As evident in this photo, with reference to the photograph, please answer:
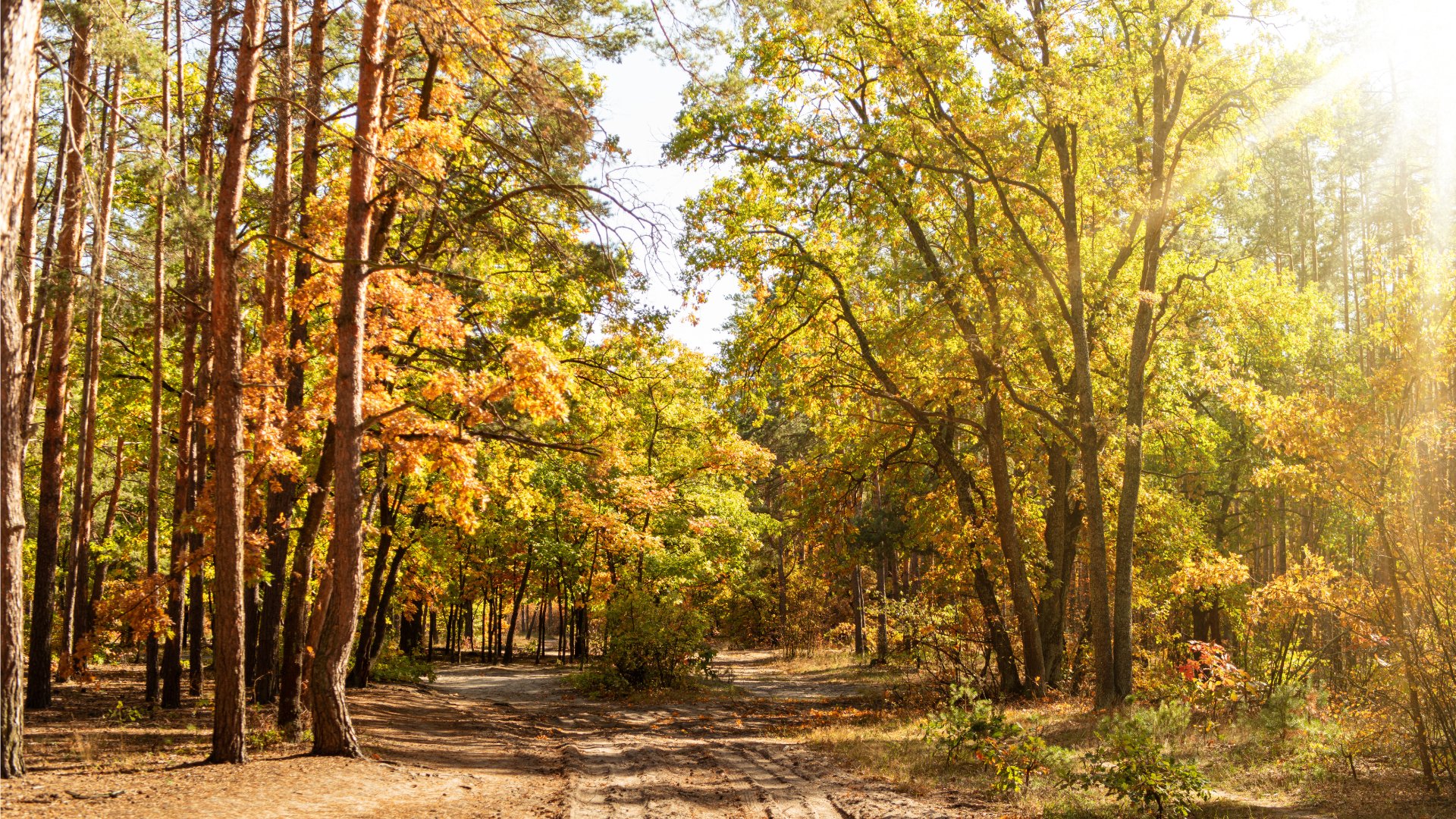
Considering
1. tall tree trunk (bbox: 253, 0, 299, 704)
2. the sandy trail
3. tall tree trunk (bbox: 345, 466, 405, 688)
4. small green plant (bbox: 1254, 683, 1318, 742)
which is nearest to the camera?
the sandy trail

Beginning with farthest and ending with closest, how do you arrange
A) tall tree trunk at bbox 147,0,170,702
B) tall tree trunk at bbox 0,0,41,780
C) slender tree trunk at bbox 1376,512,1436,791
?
1. tall tree trunk at bbox 147,0,170,702
2. slender tree trunk at bbox 1376,512,1436,791
3. tall tree trunk at bbox 0,0,41,780

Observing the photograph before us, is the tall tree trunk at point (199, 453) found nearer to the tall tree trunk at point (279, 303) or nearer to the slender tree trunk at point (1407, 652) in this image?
the tall tree trunk at point (279, 303)

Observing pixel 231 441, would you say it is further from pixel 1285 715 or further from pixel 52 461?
pixel 1285 715

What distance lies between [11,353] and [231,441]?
2.38 metres

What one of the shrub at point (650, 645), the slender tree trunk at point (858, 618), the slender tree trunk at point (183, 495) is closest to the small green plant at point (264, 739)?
the slender tree trunk at point (183, 495)

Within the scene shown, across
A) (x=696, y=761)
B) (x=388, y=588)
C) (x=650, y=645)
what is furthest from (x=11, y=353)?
(x=650, y=645)

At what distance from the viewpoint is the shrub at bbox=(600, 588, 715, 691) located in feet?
67.5

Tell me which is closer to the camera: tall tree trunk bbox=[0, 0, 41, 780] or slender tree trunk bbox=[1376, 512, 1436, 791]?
tall tree trunk bbox=[0, 0, 41, 780]

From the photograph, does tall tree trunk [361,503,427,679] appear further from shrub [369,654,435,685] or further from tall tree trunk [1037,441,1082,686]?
tall tree trunk [1037,441,1082,686]

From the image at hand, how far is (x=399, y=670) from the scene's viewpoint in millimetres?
23297

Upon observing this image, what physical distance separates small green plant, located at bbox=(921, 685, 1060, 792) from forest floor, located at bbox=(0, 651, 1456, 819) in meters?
0.24

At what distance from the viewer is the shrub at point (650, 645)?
67.5 ft

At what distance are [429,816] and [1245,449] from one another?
954 inches

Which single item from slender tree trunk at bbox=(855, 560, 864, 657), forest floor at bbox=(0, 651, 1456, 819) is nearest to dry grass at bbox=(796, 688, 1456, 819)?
forest floor at bbox=(0, 651, 1456, 819)
